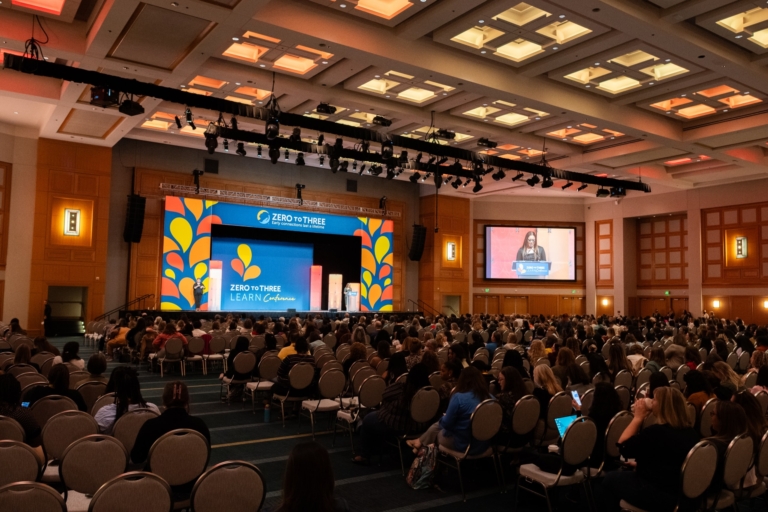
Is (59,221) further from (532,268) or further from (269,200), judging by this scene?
(532,268)

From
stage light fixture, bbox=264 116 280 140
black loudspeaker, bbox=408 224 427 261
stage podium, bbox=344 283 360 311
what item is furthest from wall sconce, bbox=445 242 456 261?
stage light fixture, bbox=264 116 280 140

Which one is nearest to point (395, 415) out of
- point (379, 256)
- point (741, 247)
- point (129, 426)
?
point (129, 426)

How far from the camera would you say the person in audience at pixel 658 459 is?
3.81 meters

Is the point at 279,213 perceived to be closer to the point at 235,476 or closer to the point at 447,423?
the point at 447,423

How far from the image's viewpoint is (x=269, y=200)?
75.3 ft

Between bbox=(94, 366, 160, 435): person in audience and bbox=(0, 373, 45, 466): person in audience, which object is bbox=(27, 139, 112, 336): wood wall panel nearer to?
bbox=(94, 366, 160, 435): person in audience

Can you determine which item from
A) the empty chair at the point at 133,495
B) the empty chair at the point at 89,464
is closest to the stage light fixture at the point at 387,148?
the empty chair at the point at 89,464

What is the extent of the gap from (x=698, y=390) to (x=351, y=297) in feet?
63.7

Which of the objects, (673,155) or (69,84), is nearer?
(69,84)

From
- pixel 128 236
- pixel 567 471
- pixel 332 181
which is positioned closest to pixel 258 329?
pixel 567 471

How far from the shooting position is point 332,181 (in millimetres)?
25078

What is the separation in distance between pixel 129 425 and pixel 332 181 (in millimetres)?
21258

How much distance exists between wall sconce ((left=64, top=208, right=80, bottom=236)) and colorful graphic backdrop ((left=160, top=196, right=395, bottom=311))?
2.93 meters

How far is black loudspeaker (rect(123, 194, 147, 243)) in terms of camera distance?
19.5 meters
